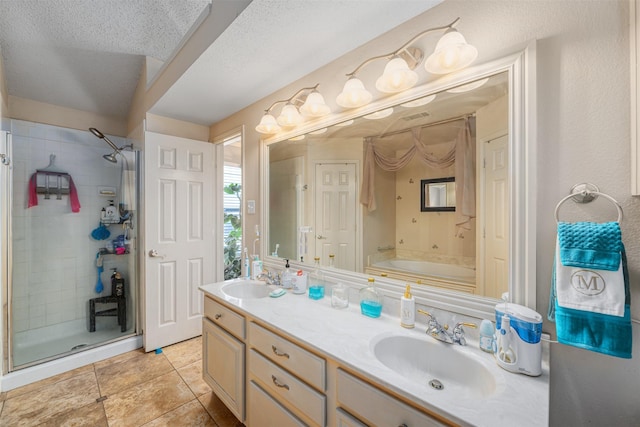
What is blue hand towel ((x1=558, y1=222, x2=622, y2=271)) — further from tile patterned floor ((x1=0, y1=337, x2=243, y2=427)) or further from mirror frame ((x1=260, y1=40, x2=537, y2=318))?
tile patterned floor ((x1=0, y1=337, x2=243, y2=427))

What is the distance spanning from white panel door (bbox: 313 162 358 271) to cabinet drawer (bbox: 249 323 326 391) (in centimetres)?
60

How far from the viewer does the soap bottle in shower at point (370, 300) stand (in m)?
1.26

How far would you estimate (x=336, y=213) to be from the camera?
1.66 meters

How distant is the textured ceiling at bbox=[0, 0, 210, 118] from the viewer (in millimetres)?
1882

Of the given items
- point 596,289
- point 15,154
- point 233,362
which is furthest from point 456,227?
point 15,154

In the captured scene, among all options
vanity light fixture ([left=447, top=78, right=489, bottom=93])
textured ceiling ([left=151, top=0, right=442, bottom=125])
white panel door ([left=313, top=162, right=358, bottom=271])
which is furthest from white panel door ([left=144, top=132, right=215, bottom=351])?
vanity light fixture ([left=447, top=78, right=489, bottom=93])

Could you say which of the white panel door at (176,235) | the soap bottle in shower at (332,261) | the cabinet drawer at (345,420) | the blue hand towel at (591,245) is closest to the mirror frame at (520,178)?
the blue hand towel at (591,245)

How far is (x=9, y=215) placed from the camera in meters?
1.98

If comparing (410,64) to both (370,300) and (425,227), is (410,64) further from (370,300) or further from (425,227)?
(370,300)

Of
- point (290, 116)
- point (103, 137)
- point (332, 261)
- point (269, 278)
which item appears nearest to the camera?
point (332, 261)

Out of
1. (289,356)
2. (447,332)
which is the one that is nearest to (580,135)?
(447,332)

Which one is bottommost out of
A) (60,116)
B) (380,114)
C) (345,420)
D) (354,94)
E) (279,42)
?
(345,420)

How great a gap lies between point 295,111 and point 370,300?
1.32 m

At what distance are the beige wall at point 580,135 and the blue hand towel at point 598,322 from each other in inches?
4.1
